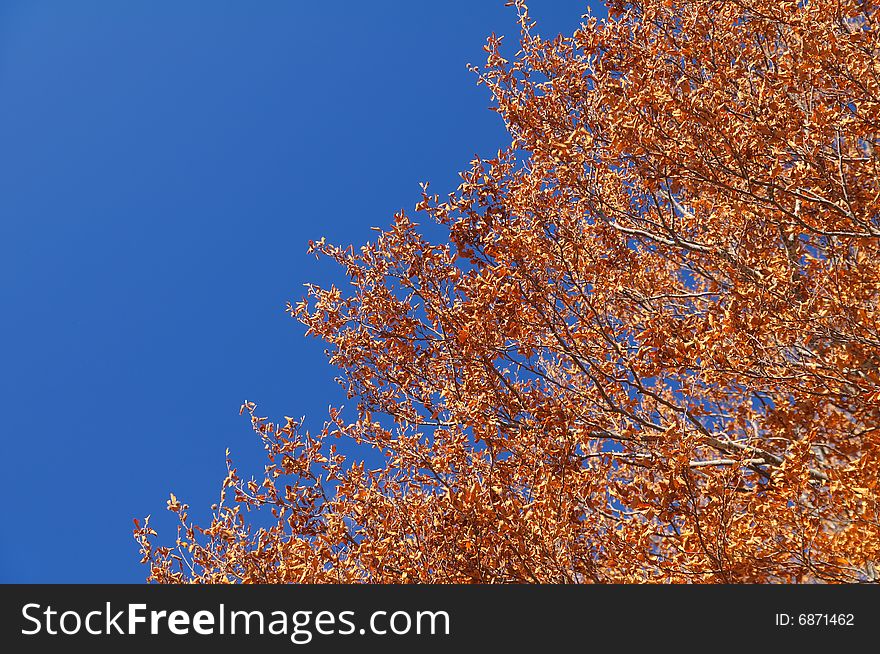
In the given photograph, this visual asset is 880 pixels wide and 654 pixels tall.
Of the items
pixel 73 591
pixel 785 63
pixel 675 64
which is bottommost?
pixel 73 591

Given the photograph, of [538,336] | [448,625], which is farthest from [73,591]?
[538,336]

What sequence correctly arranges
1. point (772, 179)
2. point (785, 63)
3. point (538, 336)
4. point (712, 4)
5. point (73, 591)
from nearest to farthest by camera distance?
point (73, 591)
point (772, 179)
point (785, 63)
point (538, 336)
point (712, 4)

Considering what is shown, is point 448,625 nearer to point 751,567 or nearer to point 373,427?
point 751,567

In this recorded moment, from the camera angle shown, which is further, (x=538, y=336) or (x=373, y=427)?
(x=373, y=427)

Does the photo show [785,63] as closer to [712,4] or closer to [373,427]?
[712,4]

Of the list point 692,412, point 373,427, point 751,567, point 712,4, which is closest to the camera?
point 751,567

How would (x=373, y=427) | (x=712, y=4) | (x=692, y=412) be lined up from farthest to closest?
1. (x=712, y=4)
2. (x=692, y=412)
3. (x=373, y=427)

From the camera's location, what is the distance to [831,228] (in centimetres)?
519

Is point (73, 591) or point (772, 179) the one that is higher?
point (772, 179)

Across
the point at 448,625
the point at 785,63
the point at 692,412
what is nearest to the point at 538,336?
the point at 692,412

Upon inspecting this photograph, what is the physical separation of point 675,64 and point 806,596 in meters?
5.39

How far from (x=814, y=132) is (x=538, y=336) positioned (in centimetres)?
252

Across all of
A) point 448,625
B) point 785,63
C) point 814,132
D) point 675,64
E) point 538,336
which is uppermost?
point 675,64

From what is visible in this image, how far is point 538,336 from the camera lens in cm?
516
